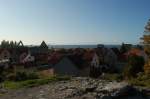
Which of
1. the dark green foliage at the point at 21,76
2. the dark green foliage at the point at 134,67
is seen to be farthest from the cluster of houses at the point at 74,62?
the dark green foliage at the point at 21,76

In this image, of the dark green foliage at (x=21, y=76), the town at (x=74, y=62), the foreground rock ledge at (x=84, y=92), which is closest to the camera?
the foreground rock ledge at (x=84, y=92)

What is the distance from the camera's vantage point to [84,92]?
17.5 meters

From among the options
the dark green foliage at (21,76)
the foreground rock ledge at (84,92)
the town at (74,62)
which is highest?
the foreground rock ledge at (84,92)

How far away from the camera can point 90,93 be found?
17.2 m

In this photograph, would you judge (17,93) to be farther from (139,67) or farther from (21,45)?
(21,45)

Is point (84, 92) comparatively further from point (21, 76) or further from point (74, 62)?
point (74, 62)

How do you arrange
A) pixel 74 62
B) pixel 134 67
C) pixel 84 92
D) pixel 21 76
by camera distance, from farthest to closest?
pixel 74 62 < pixel 134 67 < pixel 21 76 < pixel 84 92

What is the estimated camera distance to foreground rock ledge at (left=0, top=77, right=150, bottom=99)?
16359 millimetres

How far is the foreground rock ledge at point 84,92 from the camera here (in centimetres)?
1636

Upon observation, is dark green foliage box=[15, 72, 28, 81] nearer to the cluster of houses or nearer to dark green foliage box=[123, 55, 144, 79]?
the cluster of houses

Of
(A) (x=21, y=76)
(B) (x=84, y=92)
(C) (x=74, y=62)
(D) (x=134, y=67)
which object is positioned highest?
(B) (x=84, y=92)

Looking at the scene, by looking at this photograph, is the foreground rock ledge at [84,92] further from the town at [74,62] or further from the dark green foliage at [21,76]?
the town at [74,62]

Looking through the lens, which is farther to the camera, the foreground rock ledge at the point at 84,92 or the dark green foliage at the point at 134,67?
the dark green foliage at the point at 134,67

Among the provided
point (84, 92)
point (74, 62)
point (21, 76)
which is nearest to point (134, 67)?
point (74, 62)
